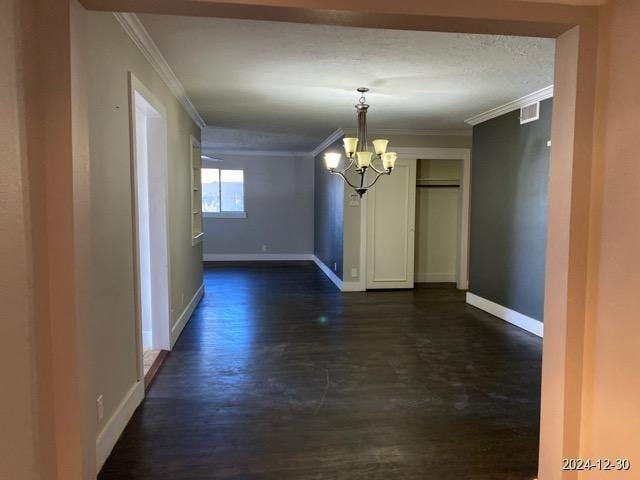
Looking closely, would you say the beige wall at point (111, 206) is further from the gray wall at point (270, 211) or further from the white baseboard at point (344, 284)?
the gray wall at point (270, 211)

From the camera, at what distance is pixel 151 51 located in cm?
288

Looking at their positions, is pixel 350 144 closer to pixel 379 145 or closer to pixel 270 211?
pixel 379 145

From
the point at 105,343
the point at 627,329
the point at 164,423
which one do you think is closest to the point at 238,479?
the point at 164,423

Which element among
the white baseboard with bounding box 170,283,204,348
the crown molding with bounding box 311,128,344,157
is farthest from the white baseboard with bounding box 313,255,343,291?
the crown molding with bounding box 311,128,344,157

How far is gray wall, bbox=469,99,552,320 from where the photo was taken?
4.16 meters

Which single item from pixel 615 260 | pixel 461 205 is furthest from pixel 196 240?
pixel 615 260

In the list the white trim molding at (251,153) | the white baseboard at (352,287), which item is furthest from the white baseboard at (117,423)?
the white trim molding at (251,153)

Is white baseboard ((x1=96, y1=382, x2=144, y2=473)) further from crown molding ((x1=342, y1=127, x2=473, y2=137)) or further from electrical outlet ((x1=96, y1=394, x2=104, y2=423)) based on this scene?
crown molding ((x1=342, y1=127, x2=473, y2=137))

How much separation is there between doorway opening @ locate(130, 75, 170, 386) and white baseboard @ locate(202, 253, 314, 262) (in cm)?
538

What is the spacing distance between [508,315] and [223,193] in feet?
20.8

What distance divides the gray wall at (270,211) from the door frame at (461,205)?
3.29 m

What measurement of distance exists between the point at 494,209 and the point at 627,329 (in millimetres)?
3576

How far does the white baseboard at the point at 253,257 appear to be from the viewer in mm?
9195

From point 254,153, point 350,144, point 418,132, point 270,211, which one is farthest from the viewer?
point 270,211
